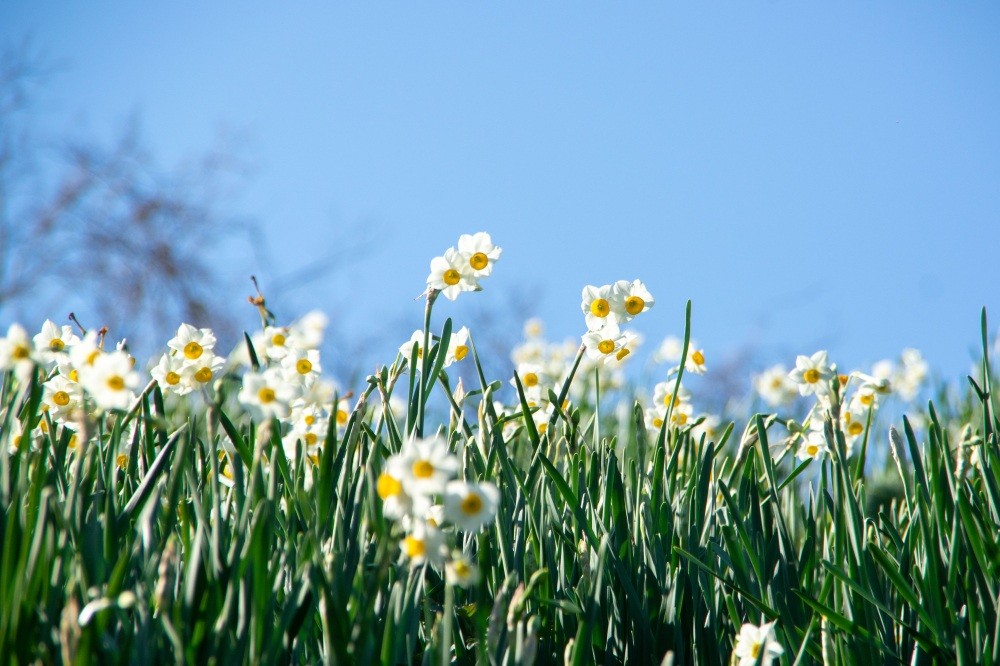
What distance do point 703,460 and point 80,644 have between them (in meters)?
1.10

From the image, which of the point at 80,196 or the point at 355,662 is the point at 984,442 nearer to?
the point at 355,662

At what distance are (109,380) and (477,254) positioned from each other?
858 mm

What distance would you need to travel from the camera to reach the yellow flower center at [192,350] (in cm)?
162

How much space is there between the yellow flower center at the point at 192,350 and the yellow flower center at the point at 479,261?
56 centimetres

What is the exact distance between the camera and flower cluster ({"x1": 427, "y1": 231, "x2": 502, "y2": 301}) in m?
1.70

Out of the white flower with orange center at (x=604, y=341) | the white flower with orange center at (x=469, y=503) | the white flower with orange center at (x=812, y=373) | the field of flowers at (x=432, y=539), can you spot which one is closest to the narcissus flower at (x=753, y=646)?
the field of flowers at (x=432, y=539)

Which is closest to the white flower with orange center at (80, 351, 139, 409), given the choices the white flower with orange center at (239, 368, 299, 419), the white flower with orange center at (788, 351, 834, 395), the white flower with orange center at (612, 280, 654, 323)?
the white flower with orange center at (239, 368, 299, 419)

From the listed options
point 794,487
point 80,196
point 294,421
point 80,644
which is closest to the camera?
point 80,644

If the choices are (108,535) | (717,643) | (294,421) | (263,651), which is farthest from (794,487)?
(108,535)

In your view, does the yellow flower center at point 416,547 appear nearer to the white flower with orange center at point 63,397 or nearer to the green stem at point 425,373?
the green stem at point 425,373

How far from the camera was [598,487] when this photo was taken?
1.81 m

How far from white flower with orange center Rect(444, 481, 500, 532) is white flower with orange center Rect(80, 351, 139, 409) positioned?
418 millimetres

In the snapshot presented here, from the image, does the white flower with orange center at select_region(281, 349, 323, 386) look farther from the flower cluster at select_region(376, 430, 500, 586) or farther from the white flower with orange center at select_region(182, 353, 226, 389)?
the flower cluster at select_region(376, 430, 500, 586)

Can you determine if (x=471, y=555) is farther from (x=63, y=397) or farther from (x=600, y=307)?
(x=63, y=397)
